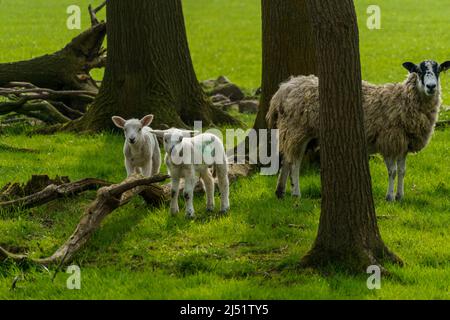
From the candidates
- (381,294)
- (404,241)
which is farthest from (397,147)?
(381,294)

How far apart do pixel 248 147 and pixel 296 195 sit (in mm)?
1951

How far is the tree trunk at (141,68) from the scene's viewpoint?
13734 mm

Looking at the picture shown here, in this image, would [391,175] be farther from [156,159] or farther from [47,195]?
[47,195]

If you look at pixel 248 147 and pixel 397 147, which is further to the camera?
pixel 248 147

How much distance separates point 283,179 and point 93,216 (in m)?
2.97

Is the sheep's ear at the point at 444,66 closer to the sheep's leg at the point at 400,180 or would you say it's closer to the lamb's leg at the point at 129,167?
the sheep's leg at the point at 400,180

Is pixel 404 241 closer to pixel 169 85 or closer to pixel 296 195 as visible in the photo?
pixel 296 195

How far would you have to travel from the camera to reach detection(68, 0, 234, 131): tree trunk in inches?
541

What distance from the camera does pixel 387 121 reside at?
10477mm

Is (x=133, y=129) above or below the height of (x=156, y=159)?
above

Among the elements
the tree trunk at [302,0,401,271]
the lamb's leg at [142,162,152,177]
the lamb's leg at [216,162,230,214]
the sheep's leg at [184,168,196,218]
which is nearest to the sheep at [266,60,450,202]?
the lamb's leg at [216,162,230,214]

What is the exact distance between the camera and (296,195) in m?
10.5

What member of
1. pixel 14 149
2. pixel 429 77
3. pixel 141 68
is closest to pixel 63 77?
pixel 141 68

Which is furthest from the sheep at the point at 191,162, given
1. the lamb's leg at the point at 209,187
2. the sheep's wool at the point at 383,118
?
the sheep's wool at the point at 383,118
